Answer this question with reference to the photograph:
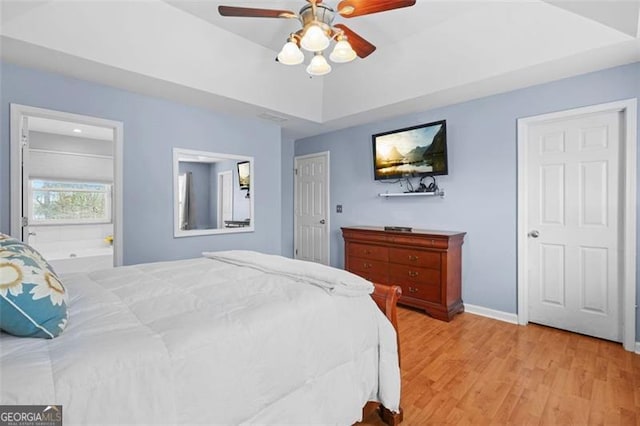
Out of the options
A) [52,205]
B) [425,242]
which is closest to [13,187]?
[52,205]

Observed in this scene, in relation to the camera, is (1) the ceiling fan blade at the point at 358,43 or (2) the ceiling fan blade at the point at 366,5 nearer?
(2) the ceiling fan blade at the point at 366,5

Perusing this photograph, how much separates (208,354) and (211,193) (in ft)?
10.5

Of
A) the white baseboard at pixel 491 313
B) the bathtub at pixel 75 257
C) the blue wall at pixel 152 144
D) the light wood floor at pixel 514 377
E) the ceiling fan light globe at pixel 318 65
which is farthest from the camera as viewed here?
the bathtub at pixel 75 257

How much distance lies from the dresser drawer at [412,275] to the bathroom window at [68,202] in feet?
17.1

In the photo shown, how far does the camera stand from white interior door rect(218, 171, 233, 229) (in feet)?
13.4

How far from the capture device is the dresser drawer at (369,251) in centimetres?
377

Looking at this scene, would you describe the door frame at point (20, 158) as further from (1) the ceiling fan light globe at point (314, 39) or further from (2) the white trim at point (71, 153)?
(2) the white trim at point (71, 153)

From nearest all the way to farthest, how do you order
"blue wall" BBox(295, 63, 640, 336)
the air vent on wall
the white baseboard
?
"blue wall" BBox(295, 63, 640, 336)
the white baseboard
the air vent on wall

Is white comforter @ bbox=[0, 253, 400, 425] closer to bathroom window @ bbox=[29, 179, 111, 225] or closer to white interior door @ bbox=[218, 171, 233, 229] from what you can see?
white interior door @ bbox=[218, 171, 233, 229]

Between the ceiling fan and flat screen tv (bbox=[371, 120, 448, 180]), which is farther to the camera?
flat screen tv (bbox=[371, 120, 448, 180])

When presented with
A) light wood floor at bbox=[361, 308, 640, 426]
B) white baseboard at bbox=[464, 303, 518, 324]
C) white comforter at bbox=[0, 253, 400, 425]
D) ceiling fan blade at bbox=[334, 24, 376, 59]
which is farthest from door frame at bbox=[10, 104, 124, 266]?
white baseboard at bbox=[464, 303, 518, 324]

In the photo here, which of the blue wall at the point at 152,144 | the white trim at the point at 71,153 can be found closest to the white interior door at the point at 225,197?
the blue wall at the point at 152,144

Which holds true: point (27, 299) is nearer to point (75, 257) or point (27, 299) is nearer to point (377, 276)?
point (377, 276)

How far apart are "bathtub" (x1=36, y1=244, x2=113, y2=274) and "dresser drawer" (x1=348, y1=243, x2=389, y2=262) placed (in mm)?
3575
